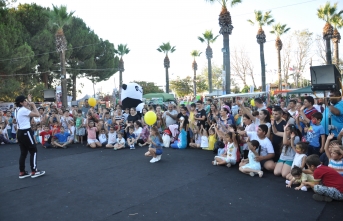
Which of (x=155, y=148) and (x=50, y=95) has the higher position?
(x=50, y=95)

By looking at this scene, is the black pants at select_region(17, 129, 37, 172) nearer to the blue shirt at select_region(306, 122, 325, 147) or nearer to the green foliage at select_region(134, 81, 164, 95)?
the blue shirt at select_region(306, 122, 325, 147)

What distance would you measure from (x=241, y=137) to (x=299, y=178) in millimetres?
2131

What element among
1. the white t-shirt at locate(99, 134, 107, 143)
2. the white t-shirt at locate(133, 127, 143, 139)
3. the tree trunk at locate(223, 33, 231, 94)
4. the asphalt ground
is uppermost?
the tree trunk at locate(223, 33, 231, 94)

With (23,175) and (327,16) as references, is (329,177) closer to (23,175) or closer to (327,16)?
(23,175)

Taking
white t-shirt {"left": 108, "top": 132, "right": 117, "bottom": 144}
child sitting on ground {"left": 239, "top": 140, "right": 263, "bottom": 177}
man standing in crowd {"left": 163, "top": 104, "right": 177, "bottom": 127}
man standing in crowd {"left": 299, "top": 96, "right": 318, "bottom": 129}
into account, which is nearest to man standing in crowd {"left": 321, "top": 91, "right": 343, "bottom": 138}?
man standing in crowd {"left": 299, "top": 96, "right": 318, "bottom": 129}

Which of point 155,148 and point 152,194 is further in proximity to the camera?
point 155,148

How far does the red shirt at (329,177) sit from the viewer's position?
4301 mm

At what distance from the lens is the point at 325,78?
6.16 metres

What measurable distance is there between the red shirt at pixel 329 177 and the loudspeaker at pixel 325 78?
7.86 ft

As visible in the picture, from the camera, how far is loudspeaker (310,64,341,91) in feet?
19.8

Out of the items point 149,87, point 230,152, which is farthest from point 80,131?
point 149,87

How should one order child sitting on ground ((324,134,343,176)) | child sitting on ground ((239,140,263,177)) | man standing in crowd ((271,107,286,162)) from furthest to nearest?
man standing in crowd ((271,107,286,162)) → child sitting on ground ((239,140,263,177)) → child sitting on ground ((324,134,343,176))

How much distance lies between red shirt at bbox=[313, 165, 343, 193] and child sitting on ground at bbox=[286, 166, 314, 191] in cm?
49

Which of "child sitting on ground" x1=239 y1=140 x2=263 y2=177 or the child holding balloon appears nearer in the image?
"child sitting on ground" x1=239 y1=140 x2=263 y2=177
